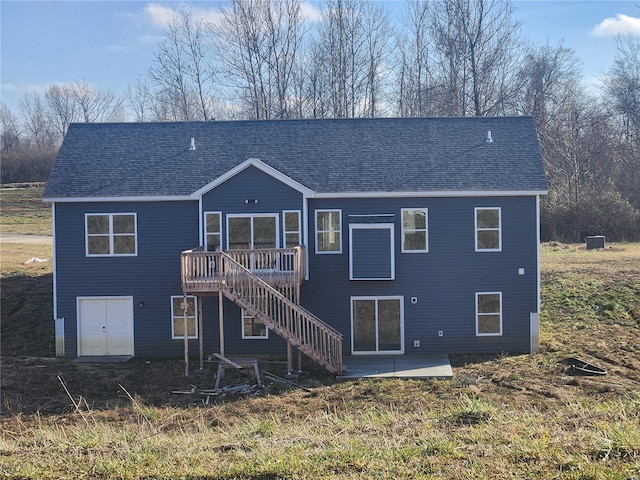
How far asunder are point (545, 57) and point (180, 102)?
96.5 ft

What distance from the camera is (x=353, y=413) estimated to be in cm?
1285

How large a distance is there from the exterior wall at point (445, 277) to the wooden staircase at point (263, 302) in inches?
91.2

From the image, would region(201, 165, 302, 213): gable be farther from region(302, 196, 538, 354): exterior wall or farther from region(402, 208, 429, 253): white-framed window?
region(402, 208, 429, 253): white-framed window

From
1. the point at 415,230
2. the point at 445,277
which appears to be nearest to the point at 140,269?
the point at 415,230

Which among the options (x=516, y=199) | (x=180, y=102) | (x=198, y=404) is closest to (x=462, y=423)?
(x=198, y=404)

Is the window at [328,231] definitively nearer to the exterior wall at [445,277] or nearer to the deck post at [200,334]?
the exterior wall at [445,277]

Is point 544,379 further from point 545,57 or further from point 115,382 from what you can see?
point 545,57

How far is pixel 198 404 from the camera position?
586 inches

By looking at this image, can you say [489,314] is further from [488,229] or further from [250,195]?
[250,195]

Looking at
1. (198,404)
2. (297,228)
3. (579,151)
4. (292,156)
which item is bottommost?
(198,404)

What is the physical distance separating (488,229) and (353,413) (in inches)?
366

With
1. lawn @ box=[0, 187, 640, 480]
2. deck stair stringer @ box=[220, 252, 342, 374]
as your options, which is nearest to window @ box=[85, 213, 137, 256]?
lawn @ box=[0, 187, 640, 480]

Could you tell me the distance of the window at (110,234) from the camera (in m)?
20.2

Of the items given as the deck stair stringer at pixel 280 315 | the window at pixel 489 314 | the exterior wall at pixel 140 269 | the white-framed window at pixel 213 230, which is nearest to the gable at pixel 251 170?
the white-framed window at pixel 213 230
